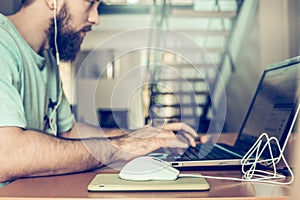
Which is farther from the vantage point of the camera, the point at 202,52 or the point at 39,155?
the point at 202,52

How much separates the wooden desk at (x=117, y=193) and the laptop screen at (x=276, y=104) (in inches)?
11.4

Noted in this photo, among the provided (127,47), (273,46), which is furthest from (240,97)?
(127,47)

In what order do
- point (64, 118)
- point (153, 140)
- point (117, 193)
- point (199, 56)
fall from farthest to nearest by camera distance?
point (199, 56), point (64, 118), point (153, 140), point (117, 193)

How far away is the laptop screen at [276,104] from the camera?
1003 mm

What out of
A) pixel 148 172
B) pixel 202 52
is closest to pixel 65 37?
pixel 148 172

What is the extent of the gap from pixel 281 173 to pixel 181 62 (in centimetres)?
323

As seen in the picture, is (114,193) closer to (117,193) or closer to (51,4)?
(117,193)

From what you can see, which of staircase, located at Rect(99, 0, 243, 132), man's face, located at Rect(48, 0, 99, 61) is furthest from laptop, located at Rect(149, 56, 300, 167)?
staircase, located at Rect(99, 0, 243, 132)

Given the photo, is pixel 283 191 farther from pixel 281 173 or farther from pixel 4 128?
pixel 4 128

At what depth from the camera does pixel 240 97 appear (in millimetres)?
3824

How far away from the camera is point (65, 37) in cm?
136

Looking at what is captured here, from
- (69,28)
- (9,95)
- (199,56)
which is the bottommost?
(199,56)

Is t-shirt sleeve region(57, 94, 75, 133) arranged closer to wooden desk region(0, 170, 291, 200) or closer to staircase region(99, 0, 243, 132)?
wooden desk region(0, 170, 291, 200)

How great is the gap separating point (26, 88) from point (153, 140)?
46 centimetres
